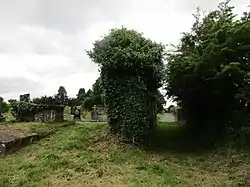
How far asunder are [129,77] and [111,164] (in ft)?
11.8

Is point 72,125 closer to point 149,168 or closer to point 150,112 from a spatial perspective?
point 150,112

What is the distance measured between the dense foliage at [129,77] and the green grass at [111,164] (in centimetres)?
67

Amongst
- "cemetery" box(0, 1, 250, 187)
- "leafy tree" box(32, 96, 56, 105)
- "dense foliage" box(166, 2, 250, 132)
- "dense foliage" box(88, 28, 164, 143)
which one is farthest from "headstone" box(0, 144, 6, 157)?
"leafy tree" box(32, 96, 56, 105)

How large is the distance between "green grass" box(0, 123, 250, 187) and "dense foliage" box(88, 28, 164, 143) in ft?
2.21

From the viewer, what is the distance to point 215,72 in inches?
492

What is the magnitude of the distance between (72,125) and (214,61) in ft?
19.4

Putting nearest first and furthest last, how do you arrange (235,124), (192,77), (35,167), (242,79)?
(35,167) → (242,79) → (235,124) → (192,77)

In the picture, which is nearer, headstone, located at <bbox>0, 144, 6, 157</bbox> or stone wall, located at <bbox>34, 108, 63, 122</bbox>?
headstone, located at <bbox>0, 144, 6, 157</bbox>

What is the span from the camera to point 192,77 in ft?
45.0

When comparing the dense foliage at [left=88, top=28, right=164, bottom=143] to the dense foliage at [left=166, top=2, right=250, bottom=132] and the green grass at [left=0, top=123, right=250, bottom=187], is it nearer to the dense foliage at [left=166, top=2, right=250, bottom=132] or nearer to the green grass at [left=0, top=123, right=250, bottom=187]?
the green grass at [left=0, top=123, right=250, bottom=187]

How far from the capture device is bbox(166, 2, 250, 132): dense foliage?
11.9 meters

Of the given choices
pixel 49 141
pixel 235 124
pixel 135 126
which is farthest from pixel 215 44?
pixel 49 141

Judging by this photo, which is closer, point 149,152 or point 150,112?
point 149,152

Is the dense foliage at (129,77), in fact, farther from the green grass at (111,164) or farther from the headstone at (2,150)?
the headstone at (2,150)
